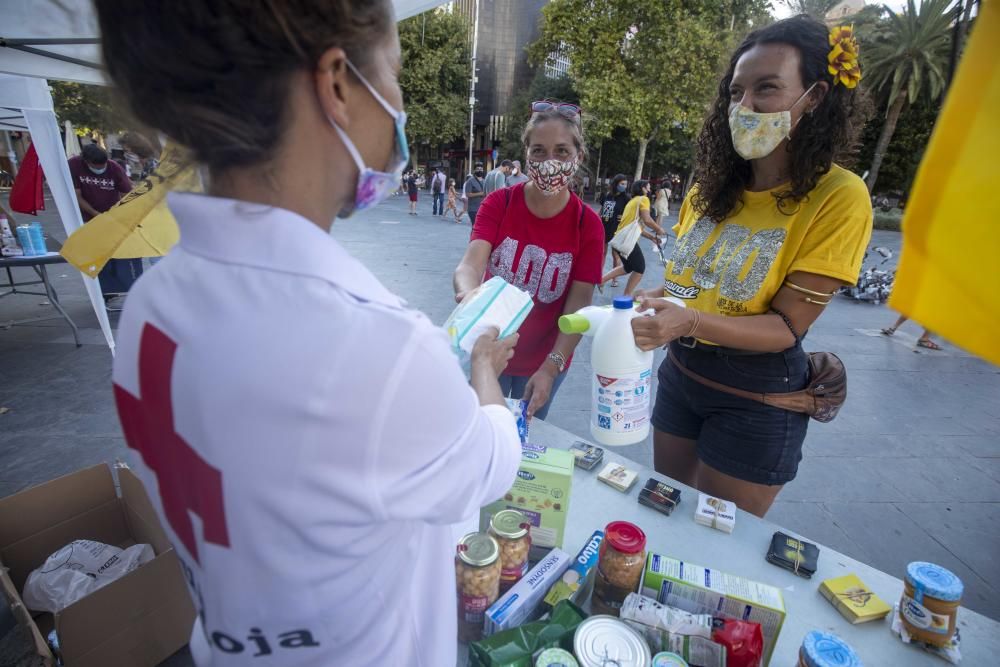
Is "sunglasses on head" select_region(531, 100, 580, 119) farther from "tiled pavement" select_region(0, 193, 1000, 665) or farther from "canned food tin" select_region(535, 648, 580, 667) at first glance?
"tiled pavement" select_region(0, 193, 1000, 665)

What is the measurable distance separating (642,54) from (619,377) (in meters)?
22.0

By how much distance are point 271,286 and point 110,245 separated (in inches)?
91.3

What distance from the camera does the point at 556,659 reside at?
0.94 meters

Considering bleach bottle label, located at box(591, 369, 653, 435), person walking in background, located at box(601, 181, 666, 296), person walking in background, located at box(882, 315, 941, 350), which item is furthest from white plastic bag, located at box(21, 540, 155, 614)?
person walking in background, located at box(882, 315, 941, 350)

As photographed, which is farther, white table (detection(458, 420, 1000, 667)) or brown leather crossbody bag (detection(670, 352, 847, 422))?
brown leather crossbody bag (detection(670, 352, 847, 422))

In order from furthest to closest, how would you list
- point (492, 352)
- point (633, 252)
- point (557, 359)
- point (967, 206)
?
point (633, 252) → point (557, 359) → point (492, 352) → point (967, 206)

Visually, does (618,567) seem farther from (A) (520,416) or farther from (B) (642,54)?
(B) (642,54)

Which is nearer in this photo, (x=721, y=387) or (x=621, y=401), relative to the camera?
(x=621, y=401)

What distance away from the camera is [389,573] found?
712 mm

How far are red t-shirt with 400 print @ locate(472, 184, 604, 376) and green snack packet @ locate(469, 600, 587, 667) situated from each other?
4.28 feet

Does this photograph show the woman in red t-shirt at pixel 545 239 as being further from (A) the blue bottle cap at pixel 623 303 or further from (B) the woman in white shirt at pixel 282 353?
(B) the woman in white shirt at pixel 282 353

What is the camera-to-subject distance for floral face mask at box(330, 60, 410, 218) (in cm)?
66

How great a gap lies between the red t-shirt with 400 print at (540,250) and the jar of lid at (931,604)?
55.5 inches

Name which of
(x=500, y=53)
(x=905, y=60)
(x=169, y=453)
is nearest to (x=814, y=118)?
(x=169, y=453)
